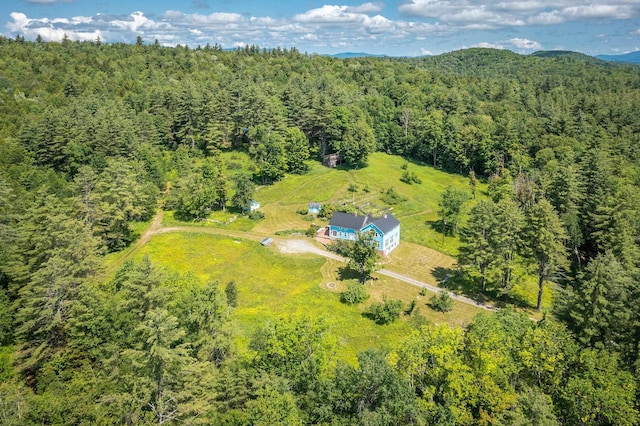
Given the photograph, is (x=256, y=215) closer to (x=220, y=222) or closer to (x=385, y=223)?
(x=220, y=222)

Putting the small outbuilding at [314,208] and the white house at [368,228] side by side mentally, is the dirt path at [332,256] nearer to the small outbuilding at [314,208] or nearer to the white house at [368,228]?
the white house at [368,228]

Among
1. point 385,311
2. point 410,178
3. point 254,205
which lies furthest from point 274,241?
point 410,178

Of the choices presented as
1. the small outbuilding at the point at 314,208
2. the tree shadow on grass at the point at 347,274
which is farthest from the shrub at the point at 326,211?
the tree shadow on grass at the point at 347,274

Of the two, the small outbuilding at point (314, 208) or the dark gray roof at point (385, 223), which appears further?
the small outbuilding at point (314, 208)

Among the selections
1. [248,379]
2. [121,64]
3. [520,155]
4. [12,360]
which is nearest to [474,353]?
[248,379]

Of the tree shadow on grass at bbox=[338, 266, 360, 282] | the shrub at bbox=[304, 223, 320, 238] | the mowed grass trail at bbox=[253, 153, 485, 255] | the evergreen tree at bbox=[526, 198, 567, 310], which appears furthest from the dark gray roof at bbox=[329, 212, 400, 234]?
the evergreen tree at bbox=[526, 198, 567, 310]

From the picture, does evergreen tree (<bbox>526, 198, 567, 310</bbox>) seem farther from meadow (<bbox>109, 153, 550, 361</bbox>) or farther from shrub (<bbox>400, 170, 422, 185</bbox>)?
shrub (<bbox>400, 170, 422, 185</bbox>)

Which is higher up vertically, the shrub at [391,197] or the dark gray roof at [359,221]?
the dark gray roof at [359,221]
